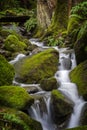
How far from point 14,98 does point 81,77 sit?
258 centimetres

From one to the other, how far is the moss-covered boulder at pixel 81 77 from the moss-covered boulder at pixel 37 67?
3.11ft

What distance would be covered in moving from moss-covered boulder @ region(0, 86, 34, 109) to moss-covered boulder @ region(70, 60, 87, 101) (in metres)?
1.76

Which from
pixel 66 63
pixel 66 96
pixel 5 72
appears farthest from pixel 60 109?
pixel 66 63

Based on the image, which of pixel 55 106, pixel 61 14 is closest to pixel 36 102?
pixel 55 106

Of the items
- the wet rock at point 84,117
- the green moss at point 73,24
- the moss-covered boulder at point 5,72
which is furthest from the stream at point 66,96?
the green moss at point 73,24

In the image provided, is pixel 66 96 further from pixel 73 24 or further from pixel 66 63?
pixel 73 24

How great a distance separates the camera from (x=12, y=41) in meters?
14.2

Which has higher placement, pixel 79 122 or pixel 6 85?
pixel 6 85

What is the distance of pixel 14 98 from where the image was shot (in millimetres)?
7742

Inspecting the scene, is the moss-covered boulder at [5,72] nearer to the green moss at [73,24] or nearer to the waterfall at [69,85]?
the waterfall at [69,85]

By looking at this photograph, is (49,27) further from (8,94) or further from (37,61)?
(8,94)

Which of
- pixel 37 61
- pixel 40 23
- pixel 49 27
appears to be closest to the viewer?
pixel 37 61

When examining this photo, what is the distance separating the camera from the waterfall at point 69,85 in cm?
816

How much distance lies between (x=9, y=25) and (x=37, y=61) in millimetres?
11819
